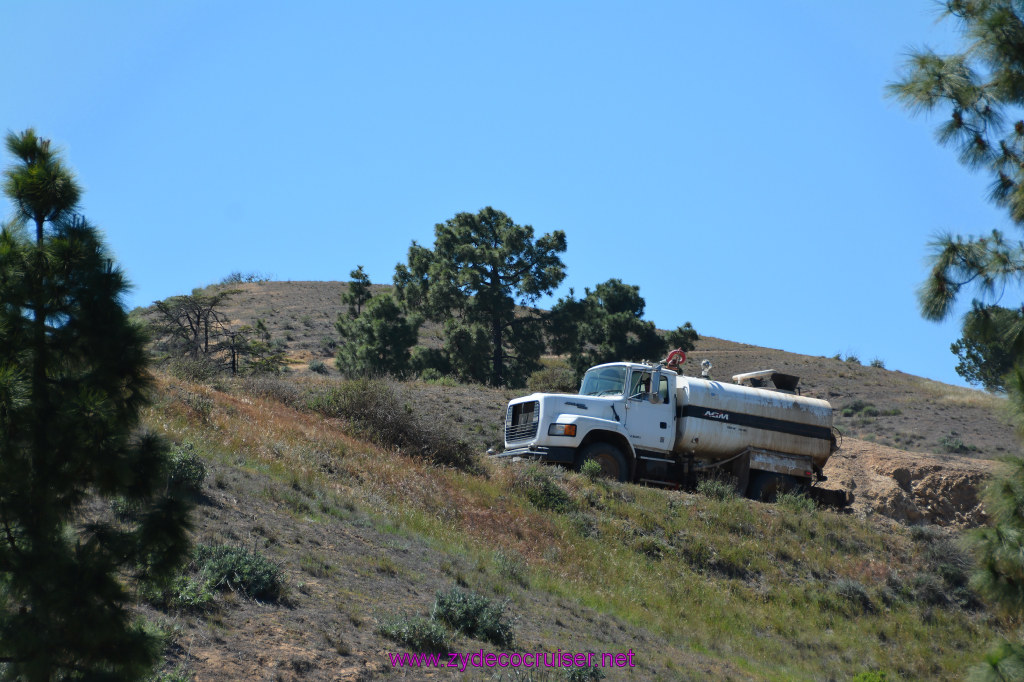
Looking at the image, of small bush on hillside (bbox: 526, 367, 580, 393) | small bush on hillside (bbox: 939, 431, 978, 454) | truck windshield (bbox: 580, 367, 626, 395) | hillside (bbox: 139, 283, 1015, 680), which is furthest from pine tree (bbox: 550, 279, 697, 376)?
truck windshield (bbox: 580, 367, 626, 395)

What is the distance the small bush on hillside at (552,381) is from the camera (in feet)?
109

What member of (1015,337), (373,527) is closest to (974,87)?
(1015,337)

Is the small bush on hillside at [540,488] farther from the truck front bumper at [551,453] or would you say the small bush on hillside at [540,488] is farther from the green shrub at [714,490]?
the green shrub at [714,490]

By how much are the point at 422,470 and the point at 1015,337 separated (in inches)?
454

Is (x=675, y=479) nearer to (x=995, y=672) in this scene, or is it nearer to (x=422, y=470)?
(x=422, y=470)

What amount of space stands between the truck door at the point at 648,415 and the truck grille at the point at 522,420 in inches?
77.5

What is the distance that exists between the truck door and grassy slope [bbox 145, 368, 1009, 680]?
1.43 meters

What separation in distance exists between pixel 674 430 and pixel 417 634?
1210 cm

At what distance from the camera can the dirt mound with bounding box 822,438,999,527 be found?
2114 centimetres

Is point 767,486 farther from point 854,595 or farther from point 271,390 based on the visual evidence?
point 271,390

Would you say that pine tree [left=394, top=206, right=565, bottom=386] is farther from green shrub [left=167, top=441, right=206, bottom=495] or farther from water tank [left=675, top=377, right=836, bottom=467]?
green shrub [left=167, top=441, right=206, bottom=495]

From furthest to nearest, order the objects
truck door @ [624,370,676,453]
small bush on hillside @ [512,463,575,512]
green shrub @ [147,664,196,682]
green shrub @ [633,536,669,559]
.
A: truck door @ [624,370,676,453], small bush on hillside @ [512,463,575,512], green shrub @ [633,536,669,559], green shrub @ [147,664,196,682]

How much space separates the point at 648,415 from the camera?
1922cm

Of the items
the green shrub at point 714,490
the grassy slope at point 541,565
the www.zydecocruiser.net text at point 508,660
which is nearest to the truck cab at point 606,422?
the green shrub at point 714,490
